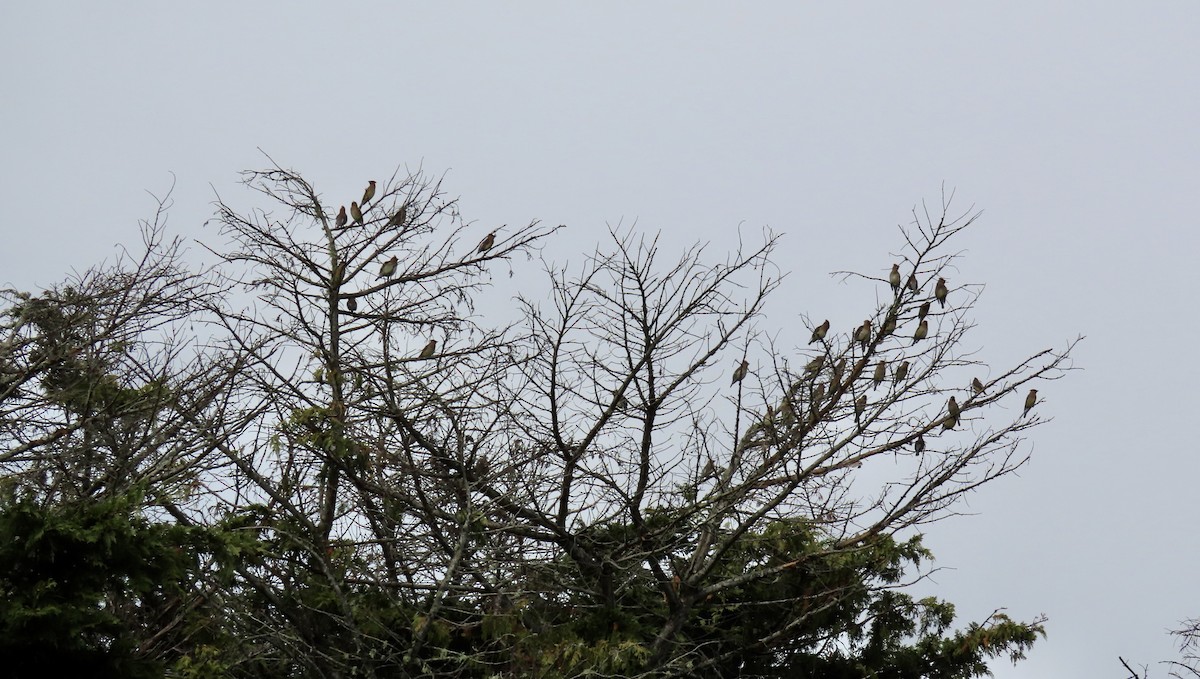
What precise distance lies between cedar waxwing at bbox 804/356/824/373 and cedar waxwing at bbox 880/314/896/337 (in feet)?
2.04

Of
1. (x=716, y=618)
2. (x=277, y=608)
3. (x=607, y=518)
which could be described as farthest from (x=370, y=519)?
(x=716, y=618)

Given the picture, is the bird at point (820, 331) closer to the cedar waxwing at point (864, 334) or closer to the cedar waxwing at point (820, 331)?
the cedar waxwing at point (820, 331)

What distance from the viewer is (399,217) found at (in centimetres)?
1266

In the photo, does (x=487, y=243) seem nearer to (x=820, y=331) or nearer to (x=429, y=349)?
(x=429, y=349)

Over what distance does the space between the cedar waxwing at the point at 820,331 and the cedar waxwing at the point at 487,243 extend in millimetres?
3530

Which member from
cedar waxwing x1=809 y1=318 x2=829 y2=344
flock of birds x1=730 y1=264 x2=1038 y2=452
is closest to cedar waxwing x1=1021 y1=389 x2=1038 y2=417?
flock of birds x1=730 y1=264 x2=1038 y2=452

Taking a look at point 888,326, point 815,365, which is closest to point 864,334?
point 888,326

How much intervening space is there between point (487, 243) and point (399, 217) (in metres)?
0.97

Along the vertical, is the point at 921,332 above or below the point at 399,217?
below

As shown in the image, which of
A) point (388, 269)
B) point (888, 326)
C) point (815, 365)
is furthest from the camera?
point (388, 269)

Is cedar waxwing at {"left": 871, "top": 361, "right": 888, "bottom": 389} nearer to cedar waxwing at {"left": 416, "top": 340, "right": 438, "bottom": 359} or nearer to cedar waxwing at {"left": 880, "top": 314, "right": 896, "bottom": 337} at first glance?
cedar waxwing at {"left": 880, "top": 314, "right": 896, "bottom": 337}

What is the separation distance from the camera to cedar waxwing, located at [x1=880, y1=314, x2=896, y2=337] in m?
10.7

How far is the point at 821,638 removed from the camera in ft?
41.1

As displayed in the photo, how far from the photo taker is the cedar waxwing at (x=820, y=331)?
11.5 metres
